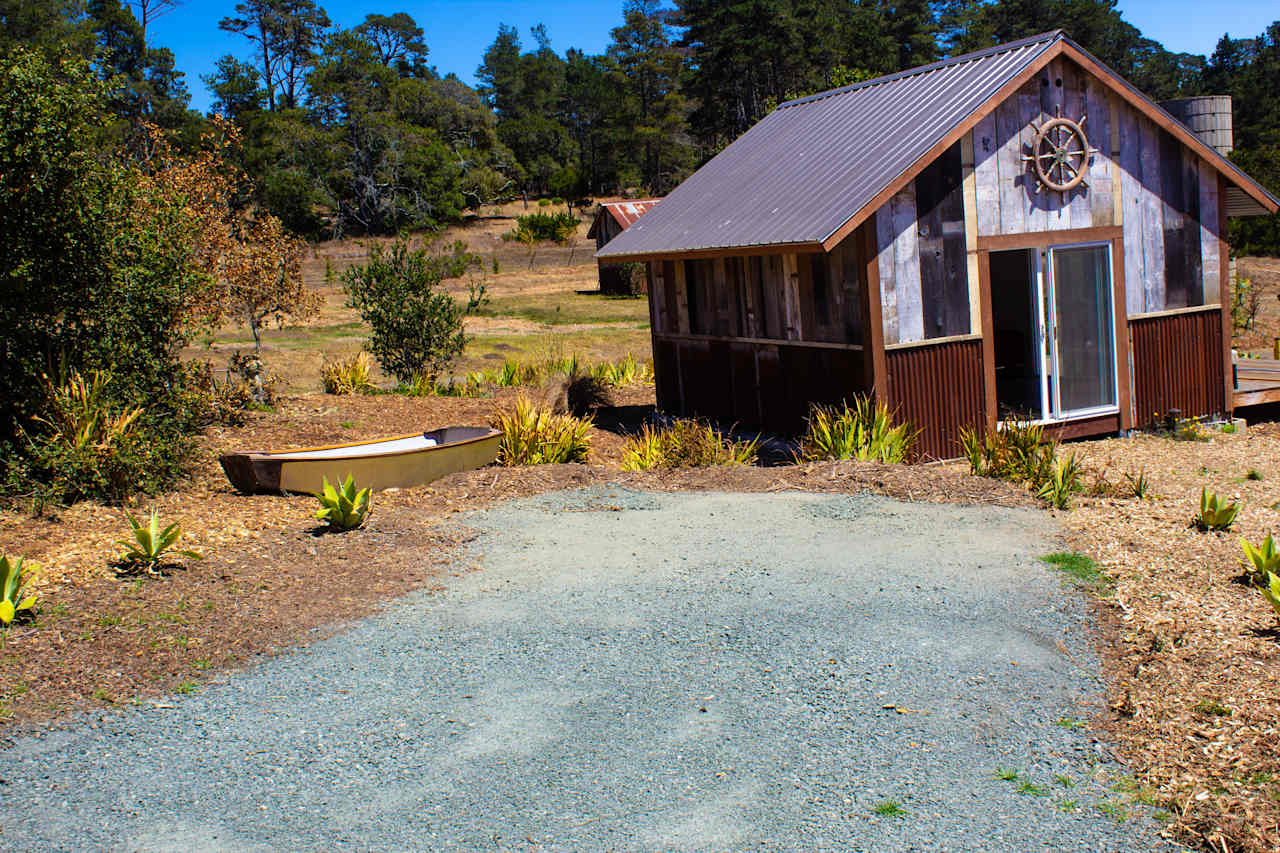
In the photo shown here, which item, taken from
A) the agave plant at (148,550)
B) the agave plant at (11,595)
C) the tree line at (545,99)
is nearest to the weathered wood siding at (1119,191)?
the agave plant at (148,550)

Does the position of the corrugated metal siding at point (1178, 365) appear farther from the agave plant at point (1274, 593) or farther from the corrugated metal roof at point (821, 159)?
the agave plant at point (1274, 593)

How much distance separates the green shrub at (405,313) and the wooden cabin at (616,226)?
18.8 metres

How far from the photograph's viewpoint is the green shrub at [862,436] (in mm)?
11234

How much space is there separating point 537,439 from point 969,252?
5045 millimetres

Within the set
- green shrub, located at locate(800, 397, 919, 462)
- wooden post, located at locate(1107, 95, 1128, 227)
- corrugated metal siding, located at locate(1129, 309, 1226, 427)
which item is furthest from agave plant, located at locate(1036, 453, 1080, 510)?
wooden post, located at locate(1107, 95, 1128, 227)

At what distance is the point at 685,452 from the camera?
478 inches

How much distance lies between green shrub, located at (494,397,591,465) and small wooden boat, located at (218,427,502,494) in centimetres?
30

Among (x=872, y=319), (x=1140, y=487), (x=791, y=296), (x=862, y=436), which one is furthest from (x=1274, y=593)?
(x=791, y=296)

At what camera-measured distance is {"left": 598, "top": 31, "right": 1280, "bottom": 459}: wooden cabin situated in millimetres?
11430

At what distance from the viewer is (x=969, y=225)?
11719 mm

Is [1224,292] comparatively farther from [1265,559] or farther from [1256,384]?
[1265,559]

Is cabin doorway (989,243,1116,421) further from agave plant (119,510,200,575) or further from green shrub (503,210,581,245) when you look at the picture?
green shrub (503,210,581,245)

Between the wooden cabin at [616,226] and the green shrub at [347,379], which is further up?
the wooden cabin at [616,226]

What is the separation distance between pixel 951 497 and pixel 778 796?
5.70 m
